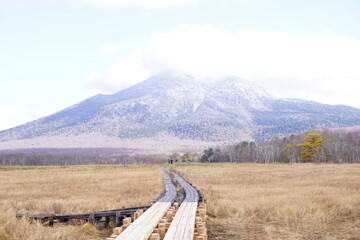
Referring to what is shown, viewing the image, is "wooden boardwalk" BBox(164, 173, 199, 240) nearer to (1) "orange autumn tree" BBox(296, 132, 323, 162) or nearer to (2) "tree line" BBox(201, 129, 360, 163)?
(2) "tree line" BBox(201, 129, 360, 163)

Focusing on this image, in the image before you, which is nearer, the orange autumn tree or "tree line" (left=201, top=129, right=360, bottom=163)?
the orange autumn tree

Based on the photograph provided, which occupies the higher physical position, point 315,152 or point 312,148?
point 312,148

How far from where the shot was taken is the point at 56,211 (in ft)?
60.5

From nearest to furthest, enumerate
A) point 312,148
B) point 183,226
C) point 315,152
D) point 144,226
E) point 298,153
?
point 144,226 < point 183,226 < point 315,152 < point 312,148 < point 298,153

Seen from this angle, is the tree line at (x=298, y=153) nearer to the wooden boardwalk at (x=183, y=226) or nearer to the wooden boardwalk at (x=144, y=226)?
the wooden boardwalk at (x=183, y=226)

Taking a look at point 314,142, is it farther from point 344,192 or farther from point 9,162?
point 9,162

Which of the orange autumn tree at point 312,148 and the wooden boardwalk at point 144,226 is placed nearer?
the wooden boardwalk at point 144,226

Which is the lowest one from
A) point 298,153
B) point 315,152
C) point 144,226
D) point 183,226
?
point 298,153

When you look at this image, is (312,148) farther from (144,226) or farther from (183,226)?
(144,226)

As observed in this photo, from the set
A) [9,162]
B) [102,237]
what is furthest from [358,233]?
[9,162]

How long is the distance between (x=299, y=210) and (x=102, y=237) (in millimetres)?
9214

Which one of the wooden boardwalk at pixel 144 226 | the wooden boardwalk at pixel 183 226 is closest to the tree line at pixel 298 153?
the wooden boardwalk at pixel 183 226

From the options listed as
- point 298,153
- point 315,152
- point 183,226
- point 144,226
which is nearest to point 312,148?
point 315,152

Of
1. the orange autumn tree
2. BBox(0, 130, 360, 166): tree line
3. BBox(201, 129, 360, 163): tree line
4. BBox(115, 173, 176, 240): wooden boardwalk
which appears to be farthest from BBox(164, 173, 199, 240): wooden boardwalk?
the orange autumn tree
